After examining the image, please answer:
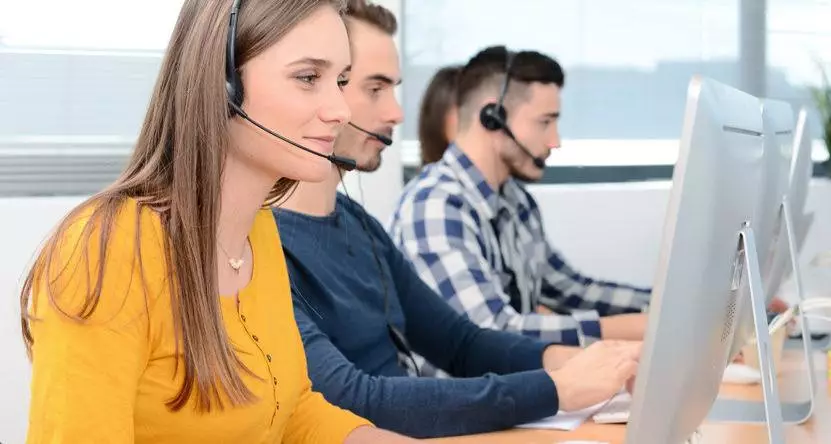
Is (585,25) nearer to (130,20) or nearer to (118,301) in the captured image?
(130,20)

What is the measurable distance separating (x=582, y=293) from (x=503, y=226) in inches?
14.6

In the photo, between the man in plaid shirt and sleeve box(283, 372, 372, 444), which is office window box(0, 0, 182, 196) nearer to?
the man in plaid shirt

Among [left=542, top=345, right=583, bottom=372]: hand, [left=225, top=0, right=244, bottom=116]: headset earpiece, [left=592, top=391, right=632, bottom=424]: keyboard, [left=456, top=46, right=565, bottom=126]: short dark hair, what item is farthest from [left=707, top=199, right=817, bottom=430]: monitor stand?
[left=456, top=46, right=565, bottom=126]: short dark hair

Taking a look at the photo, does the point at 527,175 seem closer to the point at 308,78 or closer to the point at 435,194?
the point at 435,194

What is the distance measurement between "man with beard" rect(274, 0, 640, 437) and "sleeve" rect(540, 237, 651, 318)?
0.88 meters

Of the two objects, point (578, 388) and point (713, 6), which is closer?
point (578, 388)

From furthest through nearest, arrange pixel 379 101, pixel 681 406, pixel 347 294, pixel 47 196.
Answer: pixel 47 196 → pixel 379 101 → pixel 347 294 → pixel 681 406

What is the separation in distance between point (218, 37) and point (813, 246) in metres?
2.82

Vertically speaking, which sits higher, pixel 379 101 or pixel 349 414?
pixel 379 101

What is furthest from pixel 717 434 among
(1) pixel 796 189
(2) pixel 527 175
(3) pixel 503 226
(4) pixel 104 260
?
(2) pixel 527 175

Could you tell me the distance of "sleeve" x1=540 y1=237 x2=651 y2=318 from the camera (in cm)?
278

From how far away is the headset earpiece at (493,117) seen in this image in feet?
8.66

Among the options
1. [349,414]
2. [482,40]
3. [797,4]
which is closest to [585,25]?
[482,40]

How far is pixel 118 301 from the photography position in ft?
3.42
